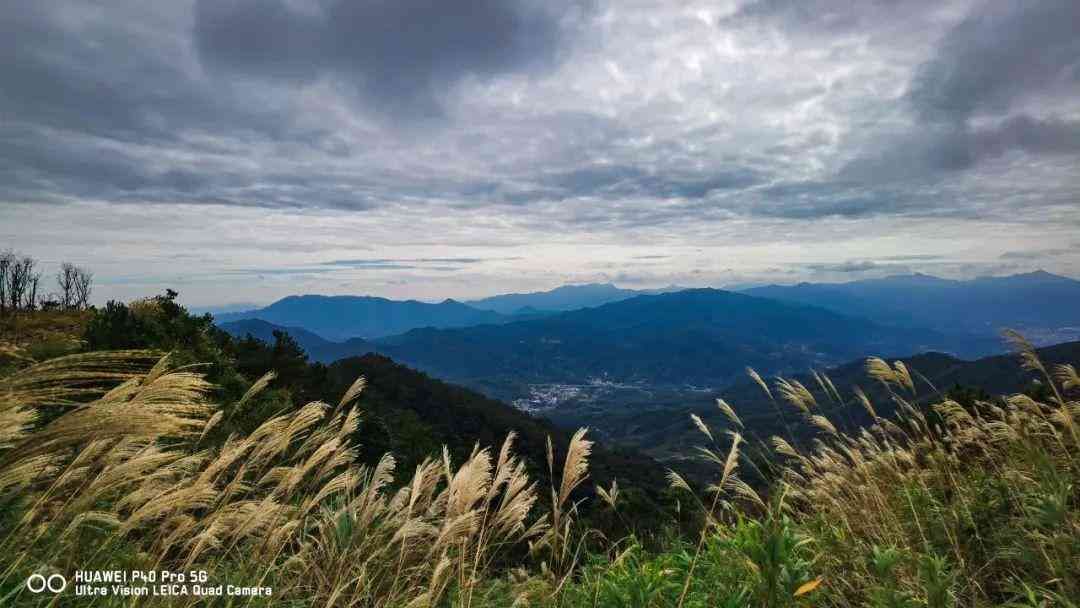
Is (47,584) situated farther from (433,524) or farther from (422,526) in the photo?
(433,524)

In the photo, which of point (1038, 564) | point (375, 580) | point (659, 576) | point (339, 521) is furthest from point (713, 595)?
point (339, 521)

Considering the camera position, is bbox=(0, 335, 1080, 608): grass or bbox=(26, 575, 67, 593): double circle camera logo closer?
bbox=(0, 335, 1080, 608): grass

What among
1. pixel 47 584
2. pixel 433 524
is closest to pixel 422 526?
pixel 433 524

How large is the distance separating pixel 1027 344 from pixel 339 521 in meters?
6.63

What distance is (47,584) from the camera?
118 inches

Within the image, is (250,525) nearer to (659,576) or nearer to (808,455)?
(659,576)

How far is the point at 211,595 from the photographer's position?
3.36 metres

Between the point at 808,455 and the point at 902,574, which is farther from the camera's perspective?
the point at 808,455

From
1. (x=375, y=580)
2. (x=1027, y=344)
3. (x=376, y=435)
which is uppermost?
(x=1027, y=344)

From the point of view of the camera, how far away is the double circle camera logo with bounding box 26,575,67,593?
9.73 ft

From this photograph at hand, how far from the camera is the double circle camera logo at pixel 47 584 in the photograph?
2.97m

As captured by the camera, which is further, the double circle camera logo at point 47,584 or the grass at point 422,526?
the double circle camera logo at point 47,584

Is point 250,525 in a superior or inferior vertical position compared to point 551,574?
superior

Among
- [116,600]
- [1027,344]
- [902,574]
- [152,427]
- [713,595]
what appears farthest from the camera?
[1027,344]
